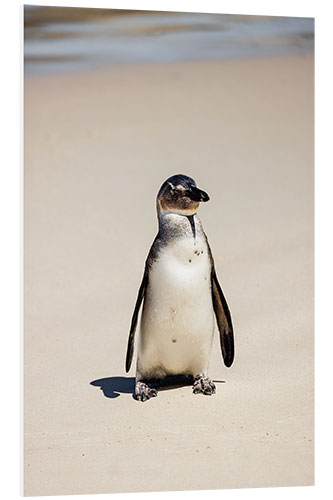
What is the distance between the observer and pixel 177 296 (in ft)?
13.8

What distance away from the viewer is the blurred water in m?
4.68

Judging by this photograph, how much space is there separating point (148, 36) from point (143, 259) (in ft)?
4.42

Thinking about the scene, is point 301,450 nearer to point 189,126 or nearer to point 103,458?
point 103,458

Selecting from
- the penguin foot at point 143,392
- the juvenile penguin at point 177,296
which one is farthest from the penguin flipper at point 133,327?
the penguin foot at point 143,392

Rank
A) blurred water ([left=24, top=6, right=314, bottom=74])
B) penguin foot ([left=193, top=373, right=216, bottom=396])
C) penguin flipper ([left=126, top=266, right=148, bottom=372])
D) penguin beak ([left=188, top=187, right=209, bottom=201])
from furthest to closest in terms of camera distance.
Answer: blurred water ([left=24, top=6, right=314, bottom=74]) < penguin foot ([left=193, top=373, right=216, bottom=396]) < penguin flipper ([left=126, top=266, right=148, bottom=372]) < penguin beak ([left=188, top=187, right=209, bottom=201])

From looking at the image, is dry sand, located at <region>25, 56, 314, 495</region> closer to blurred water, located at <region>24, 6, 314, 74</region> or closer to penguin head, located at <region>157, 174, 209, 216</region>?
blurred water, located at <region>24, 6, 314, 74</region>

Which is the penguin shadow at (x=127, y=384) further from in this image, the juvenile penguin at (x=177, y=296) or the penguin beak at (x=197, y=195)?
the penguin beak at (x=197, y=195)

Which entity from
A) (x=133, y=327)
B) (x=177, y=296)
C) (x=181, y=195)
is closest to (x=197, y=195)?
(x=181, y=195)

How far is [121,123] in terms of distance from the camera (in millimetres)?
6828

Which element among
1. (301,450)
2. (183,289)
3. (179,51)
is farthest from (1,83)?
(301,450)

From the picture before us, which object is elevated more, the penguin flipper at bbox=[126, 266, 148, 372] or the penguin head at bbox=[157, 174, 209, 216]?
the penguin head at bbox=[157, 174, 209, 216]

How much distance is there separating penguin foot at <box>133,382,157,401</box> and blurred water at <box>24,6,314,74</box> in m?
1.46

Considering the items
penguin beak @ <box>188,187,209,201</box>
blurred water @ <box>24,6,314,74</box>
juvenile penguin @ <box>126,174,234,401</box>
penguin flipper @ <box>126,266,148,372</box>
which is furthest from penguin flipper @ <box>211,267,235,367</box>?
blurred water @ <box>24,6,314,74</box>

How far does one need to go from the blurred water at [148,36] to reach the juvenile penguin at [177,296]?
90cm
